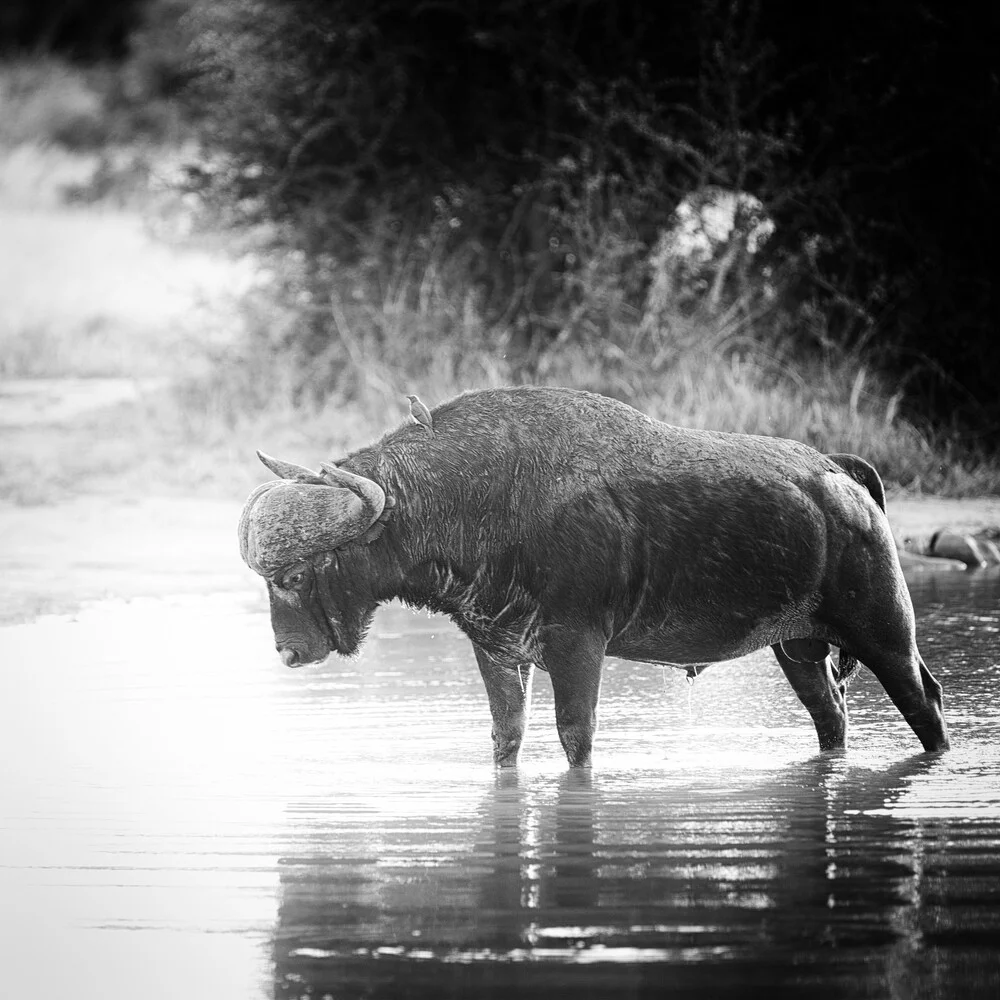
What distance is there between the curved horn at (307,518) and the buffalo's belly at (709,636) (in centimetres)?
98

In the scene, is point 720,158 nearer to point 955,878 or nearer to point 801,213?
point 801,213

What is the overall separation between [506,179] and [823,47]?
324cm

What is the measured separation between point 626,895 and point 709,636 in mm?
1611

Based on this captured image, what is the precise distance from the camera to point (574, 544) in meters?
5.73

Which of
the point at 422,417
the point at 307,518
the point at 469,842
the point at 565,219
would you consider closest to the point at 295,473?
the point at 307,518

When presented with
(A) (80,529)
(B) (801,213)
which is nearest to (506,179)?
(B) (801,213)

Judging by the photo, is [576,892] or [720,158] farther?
[720,158]

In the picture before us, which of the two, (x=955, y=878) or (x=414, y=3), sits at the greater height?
(x=955, y=878)

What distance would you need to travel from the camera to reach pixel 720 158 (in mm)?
15766

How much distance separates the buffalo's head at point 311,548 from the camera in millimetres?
5680

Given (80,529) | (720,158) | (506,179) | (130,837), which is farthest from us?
(506,179)

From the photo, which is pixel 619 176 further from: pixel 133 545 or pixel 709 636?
pixel 709 636

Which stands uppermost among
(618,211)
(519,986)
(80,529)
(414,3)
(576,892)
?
(519,986)

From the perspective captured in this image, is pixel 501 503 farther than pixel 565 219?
No
